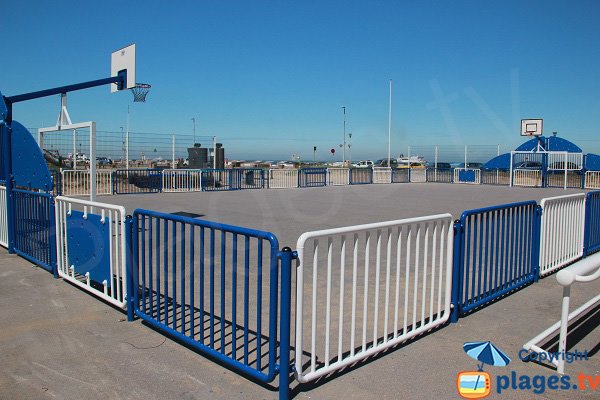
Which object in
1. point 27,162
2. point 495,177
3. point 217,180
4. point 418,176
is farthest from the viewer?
point 418,176

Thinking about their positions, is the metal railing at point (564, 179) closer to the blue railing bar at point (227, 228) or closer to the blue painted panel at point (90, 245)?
the blue painted panel at point (90, 245)

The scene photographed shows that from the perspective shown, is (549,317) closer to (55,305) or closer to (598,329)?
(598,329)

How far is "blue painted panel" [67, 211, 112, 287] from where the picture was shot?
5.33m

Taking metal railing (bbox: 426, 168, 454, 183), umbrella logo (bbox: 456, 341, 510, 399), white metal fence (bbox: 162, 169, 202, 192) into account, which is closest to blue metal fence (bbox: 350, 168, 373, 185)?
metal railing (bbox: 426, 168, 454, 183)

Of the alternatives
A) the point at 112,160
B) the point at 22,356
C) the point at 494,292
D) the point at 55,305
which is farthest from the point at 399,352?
the point at 112,160

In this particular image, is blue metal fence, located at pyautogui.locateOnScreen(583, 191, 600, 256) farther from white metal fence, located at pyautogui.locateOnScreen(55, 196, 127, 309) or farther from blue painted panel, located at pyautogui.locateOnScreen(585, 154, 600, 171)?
blue painted panel, located at pyautogui.locateOnScreen(585, 154, 600, 171)

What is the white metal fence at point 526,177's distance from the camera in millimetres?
32250

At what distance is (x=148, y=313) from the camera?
4.89 m

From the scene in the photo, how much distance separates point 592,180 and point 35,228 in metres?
32.1

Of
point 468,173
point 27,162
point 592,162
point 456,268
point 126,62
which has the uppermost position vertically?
point 126,62

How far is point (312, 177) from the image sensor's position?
93.0 ft

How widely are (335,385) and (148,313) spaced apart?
228 centimetres

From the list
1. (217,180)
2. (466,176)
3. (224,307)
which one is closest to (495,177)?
(466,176)

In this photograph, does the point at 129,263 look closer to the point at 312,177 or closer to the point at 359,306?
the point at 359,306
